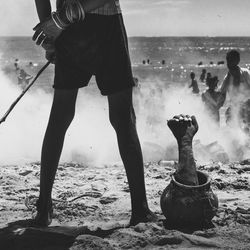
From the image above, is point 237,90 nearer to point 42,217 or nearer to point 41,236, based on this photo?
point 42,217

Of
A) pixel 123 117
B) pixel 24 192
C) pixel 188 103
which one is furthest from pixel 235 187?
pixel 188 103

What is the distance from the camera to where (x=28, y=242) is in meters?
2.69

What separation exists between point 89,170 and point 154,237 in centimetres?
238

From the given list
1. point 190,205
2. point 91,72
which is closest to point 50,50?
point 91,72

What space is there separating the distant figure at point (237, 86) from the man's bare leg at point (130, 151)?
5769mm

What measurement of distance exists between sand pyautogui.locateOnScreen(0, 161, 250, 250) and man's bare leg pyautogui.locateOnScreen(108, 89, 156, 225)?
0.14 m

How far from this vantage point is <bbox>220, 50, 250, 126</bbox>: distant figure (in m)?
8.44

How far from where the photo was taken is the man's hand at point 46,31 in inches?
113

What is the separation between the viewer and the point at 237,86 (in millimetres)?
8688

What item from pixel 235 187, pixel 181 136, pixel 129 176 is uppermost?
pixel 181 136

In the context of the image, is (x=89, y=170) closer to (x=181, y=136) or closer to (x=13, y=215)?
(x=13, y=215)

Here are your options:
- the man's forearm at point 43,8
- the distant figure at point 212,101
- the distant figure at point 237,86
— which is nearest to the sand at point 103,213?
the man's forearm at point 43,8

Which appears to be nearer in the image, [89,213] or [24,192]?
[89,213]

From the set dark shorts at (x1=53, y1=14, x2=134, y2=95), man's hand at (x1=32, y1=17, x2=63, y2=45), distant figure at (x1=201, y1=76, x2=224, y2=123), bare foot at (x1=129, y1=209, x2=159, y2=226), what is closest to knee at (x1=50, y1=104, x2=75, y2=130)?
dark shorts at (x1=53, y1=14, x2=134, y2=95)
